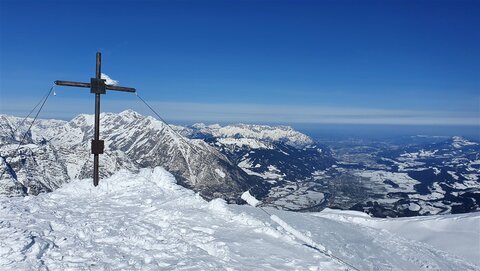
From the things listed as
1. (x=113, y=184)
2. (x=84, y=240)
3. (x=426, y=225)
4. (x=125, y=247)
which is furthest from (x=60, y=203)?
(x=426, y=225)

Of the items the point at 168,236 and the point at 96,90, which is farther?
the point at 96,90

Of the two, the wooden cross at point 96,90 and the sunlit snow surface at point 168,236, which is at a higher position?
the wooden cross at point 96,90

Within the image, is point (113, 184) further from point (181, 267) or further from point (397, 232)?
point (397, 232)

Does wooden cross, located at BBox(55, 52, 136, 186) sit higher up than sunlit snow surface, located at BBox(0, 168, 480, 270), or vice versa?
wooden cross, located at BBox(55, 52, 136, 186)

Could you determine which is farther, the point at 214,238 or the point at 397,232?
the point at 397,232

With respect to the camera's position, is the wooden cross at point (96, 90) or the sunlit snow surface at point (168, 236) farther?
the wooden cross at point (96, 90)

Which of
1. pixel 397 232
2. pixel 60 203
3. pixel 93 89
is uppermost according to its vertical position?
pixel 93 89

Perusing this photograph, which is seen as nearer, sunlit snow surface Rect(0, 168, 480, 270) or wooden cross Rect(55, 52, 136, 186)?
sunlit snow surface Rect(0, 168, 480, 270)

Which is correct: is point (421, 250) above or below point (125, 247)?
below
